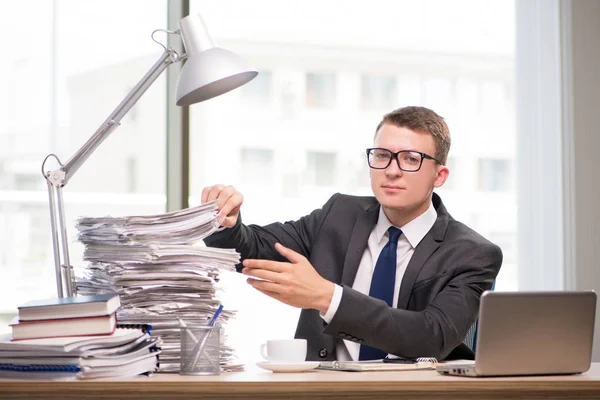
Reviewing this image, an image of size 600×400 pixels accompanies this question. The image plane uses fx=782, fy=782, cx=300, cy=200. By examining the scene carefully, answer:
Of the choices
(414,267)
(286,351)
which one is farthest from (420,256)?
(286,351)

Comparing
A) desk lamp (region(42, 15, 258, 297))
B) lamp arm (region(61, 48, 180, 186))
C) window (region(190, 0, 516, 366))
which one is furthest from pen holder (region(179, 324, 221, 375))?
Answer: window (region(190, 0, 516, 366))

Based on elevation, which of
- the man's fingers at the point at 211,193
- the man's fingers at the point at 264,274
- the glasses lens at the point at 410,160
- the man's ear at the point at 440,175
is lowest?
the man's fingers at the point at 264,274

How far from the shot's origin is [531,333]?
55.2 inches

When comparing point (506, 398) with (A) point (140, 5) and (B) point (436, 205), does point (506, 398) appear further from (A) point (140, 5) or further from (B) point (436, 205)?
(A) point (140, 5)

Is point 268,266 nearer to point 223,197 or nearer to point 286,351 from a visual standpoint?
point 286,351

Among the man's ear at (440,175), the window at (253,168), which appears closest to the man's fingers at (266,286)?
the man's ear at (440,175)

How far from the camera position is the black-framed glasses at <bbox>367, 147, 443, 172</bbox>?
2.12m

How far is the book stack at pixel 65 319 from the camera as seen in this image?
1.36 m

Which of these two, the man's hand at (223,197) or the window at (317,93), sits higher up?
the window at (317,93)

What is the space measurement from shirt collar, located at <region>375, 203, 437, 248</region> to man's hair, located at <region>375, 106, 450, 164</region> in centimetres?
16

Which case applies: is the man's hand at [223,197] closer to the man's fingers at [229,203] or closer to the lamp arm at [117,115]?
the man's fingers at [229,203]

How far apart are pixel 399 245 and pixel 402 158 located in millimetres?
246

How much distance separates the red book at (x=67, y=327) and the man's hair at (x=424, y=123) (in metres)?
1.10

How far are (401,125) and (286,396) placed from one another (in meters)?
1.06
